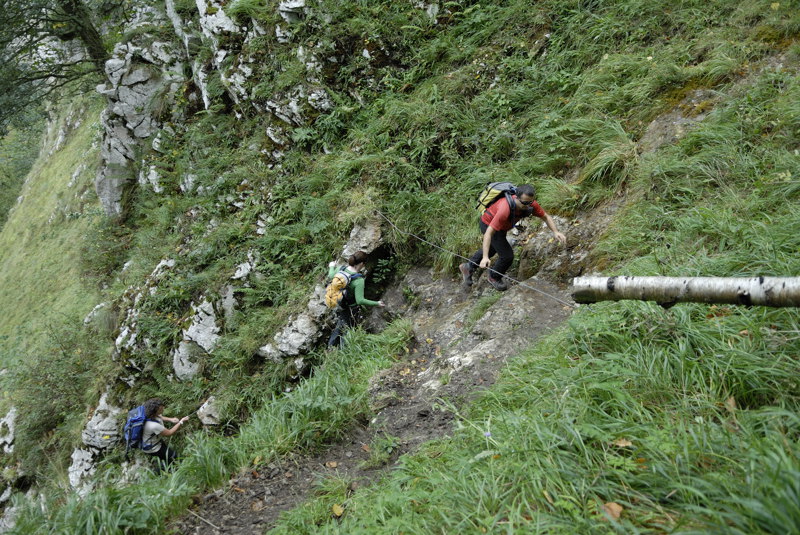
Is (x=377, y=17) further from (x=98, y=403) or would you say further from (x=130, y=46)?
(x=98, y=403)

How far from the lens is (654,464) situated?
2414mm

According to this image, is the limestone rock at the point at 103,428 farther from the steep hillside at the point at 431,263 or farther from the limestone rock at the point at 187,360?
the limestone rock at the point at 187,360

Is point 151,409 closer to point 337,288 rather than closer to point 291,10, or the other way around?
point 337,288

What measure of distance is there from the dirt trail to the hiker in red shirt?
0.36 meters

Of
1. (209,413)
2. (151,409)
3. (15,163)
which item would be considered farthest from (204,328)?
(15,163)

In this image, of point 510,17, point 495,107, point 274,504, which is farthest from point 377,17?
point 274,504

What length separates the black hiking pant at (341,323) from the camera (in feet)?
24.8

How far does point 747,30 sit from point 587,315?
592 cm

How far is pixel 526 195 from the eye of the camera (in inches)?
225

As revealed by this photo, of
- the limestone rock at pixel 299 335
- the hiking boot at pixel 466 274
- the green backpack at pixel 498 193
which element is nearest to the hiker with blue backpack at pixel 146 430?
the limestone rock at pixel 299 335

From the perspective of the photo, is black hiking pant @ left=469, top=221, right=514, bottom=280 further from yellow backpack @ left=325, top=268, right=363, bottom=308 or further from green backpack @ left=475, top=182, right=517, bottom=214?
yellow backpack @ left=325, top=268, right=363, bottom=308

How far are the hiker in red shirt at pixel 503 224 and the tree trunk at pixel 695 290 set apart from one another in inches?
95.0

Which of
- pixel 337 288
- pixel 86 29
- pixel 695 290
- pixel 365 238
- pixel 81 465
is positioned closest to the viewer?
pixel 695 290

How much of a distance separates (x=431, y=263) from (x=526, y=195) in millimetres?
A: 2783
